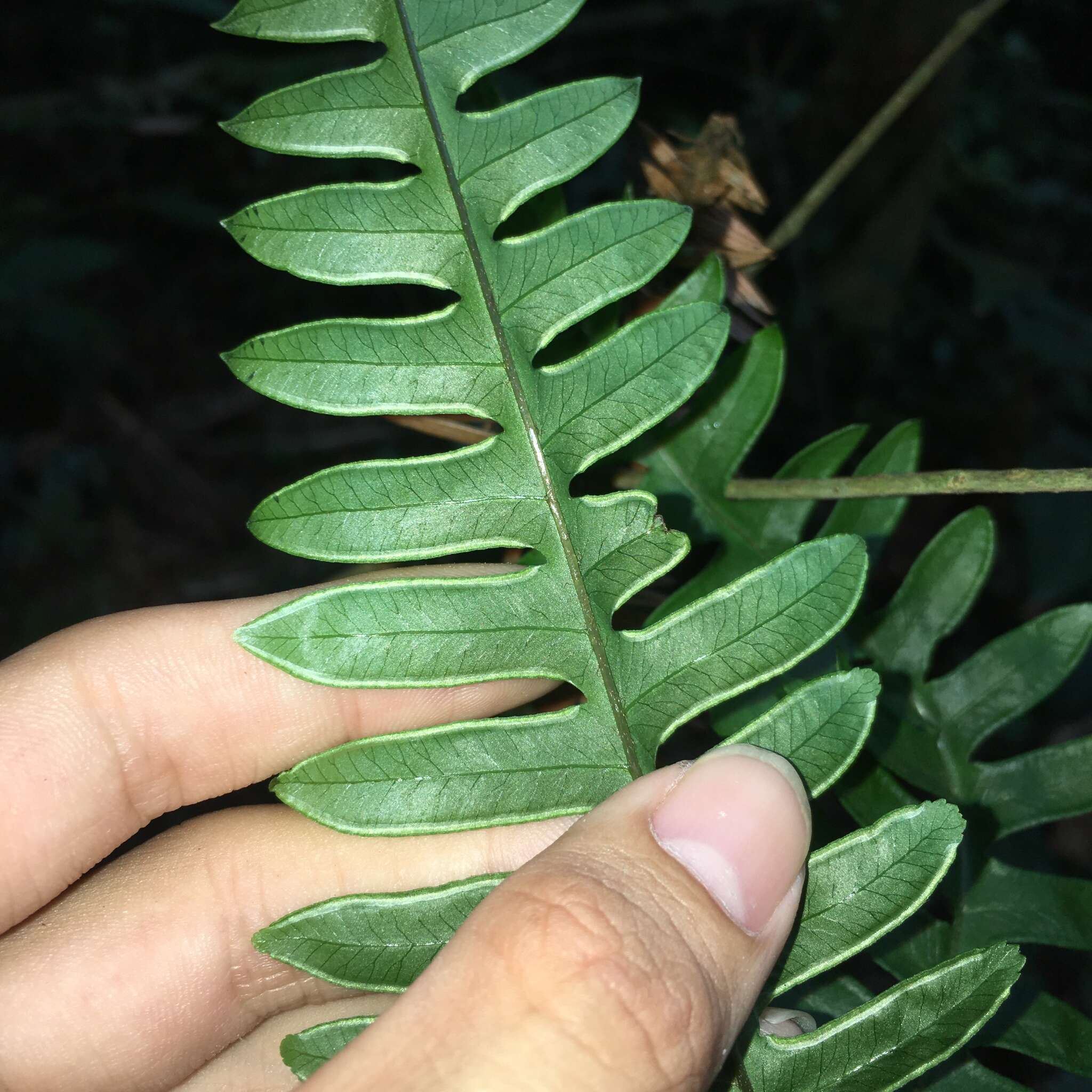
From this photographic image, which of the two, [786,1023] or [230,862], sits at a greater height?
[230,862]

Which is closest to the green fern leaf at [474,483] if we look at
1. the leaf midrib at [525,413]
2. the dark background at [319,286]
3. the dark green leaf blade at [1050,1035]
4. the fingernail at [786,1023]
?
the leaf midrib at [525,413]

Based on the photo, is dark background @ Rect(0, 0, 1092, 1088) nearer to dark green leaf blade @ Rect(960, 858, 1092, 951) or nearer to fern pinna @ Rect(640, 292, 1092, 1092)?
fern pinna @ Rect(640, 292, 1092, 1092)

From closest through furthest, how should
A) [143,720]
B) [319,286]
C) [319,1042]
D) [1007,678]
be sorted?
[319,1042] → [1007,678] → [143,720] → [319,286]

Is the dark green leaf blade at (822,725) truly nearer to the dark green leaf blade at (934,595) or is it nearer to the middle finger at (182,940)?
the dark green leaf blade at (934,595)

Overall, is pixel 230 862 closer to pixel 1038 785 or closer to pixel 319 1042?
pixel 319 1042

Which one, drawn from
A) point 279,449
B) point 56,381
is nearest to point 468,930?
point 279,449

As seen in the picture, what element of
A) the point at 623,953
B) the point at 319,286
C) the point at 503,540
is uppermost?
the point at 319,286

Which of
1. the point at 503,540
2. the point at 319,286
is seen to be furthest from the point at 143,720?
the point at 319,286
